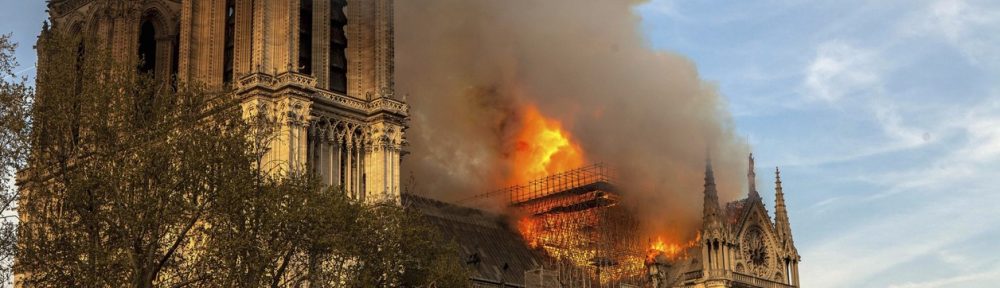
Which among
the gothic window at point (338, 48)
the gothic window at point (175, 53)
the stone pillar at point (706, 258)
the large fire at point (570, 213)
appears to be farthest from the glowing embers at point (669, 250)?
the gothic window at point (175, 53)

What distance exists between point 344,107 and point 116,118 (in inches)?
1123

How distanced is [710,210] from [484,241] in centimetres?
1607

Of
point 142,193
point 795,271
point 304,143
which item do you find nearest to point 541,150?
point 795,271

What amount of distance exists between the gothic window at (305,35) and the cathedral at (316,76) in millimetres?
79

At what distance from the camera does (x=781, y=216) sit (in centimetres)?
10250

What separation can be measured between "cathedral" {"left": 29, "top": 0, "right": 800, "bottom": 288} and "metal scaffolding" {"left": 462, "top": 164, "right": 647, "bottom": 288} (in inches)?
138

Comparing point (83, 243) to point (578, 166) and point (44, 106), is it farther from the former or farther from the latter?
point (578, 166)

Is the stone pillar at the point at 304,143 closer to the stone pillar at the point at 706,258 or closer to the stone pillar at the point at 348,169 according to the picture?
the stone pillar at the point at 348,169

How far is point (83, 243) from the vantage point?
4472 centimetres

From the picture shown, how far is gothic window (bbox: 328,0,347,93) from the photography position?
79125mm

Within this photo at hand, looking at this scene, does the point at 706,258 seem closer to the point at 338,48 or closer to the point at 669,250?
the point at 669,250

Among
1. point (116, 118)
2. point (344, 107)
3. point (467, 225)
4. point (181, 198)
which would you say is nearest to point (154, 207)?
point (181, 198)

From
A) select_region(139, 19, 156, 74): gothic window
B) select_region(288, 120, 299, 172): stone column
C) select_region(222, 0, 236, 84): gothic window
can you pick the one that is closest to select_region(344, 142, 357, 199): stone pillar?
select_region(288, 120, 299, 172): stone column

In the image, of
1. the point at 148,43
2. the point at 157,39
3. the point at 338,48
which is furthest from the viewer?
the point at 148,43
